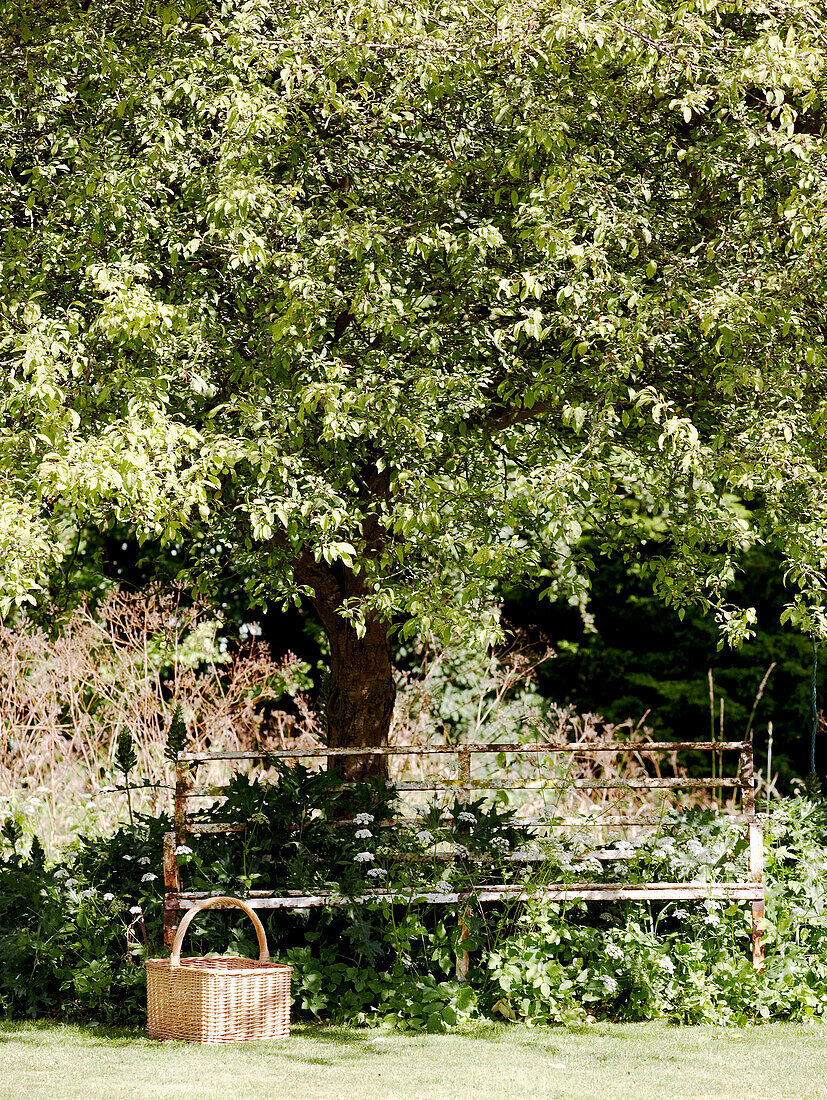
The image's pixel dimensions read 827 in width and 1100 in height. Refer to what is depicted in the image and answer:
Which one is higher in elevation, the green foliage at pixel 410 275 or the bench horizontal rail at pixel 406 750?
the green foliage at pixel 410 275

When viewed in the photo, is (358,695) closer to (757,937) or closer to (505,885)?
(505,885)

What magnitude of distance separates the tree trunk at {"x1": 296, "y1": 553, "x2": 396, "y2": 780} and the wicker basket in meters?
1.42

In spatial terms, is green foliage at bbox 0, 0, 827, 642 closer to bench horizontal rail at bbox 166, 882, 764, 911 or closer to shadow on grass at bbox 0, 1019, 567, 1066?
bench horizontal rail at bbox 166, 882, 764, 911

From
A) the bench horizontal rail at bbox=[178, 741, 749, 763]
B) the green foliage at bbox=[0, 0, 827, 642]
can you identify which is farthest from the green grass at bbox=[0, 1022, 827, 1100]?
the green foliage at bbox=[0, 0, 827, 642]

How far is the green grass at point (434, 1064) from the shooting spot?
4.45 m

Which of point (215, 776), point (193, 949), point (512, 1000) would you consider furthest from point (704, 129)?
point (215, 776)

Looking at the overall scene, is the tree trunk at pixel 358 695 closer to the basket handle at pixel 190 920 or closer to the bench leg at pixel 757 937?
the basket handle at pixel 190 920

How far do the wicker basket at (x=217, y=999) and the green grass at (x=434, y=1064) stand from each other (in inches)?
2.6

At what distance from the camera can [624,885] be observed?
577cm

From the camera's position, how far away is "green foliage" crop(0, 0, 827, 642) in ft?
14.9

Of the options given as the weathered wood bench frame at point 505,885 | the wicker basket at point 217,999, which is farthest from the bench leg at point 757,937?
the wicker basket at point 217,999

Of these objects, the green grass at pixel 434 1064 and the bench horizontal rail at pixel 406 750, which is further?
the bench horizontal rail at pixel 406 750

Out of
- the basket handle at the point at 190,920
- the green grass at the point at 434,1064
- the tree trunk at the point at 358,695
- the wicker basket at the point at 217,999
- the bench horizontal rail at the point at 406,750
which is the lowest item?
the green grass at the point at 434,1064

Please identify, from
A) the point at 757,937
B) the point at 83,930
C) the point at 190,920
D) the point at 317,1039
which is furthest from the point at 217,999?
the point at 757,937
